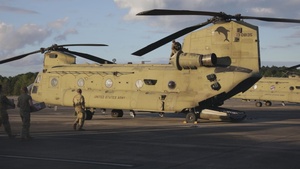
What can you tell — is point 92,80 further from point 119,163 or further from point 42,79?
point 119,163

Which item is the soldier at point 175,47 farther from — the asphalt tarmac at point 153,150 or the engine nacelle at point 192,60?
the asphalt tarmac at point 153,150

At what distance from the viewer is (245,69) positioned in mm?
20188

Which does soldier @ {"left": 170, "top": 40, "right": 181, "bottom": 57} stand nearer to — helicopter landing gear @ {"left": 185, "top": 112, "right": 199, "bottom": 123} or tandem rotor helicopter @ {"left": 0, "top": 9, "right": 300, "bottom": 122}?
tandem rotor helicopter @ {"left": 0, "top": 9, "right": 300, "bottom": 122}

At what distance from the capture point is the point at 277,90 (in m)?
42.2

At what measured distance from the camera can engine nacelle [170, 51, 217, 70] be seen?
66.1ft

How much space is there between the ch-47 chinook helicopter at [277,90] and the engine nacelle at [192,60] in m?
23.9

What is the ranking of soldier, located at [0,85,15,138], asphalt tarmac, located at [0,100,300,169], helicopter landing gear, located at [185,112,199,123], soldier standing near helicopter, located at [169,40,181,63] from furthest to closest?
soldier standing near helicopter, located at [169,40,181,63]
helicopter landing gear, located at [185,112,199,123]
soldier, located at [0,85,15,138]
asphalt tarmac, located at [0,100,300,169]

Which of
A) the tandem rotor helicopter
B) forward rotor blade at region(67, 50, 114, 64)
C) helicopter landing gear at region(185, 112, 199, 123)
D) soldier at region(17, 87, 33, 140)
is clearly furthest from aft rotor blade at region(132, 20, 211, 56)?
soldier at region(17, 87, 33, 140)

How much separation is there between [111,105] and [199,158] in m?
13.8

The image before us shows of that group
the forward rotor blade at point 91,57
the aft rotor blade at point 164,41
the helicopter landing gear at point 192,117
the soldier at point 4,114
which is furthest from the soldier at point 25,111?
the forward rotor blade at point 91,57

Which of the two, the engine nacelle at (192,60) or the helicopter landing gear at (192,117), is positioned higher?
the engine nacelle at (192,60)

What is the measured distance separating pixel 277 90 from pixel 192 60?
24718 mm

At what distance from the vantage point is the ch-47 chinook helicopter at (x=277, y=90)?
41.1m

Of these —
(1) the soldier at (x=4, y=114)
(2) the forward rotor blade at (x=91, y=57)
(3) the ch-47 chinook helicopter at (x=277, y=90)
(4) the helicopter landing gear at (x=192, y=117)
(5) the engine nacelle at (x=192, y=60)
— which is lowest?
(4) the helicopter landing gear at (x=192, y=117)
